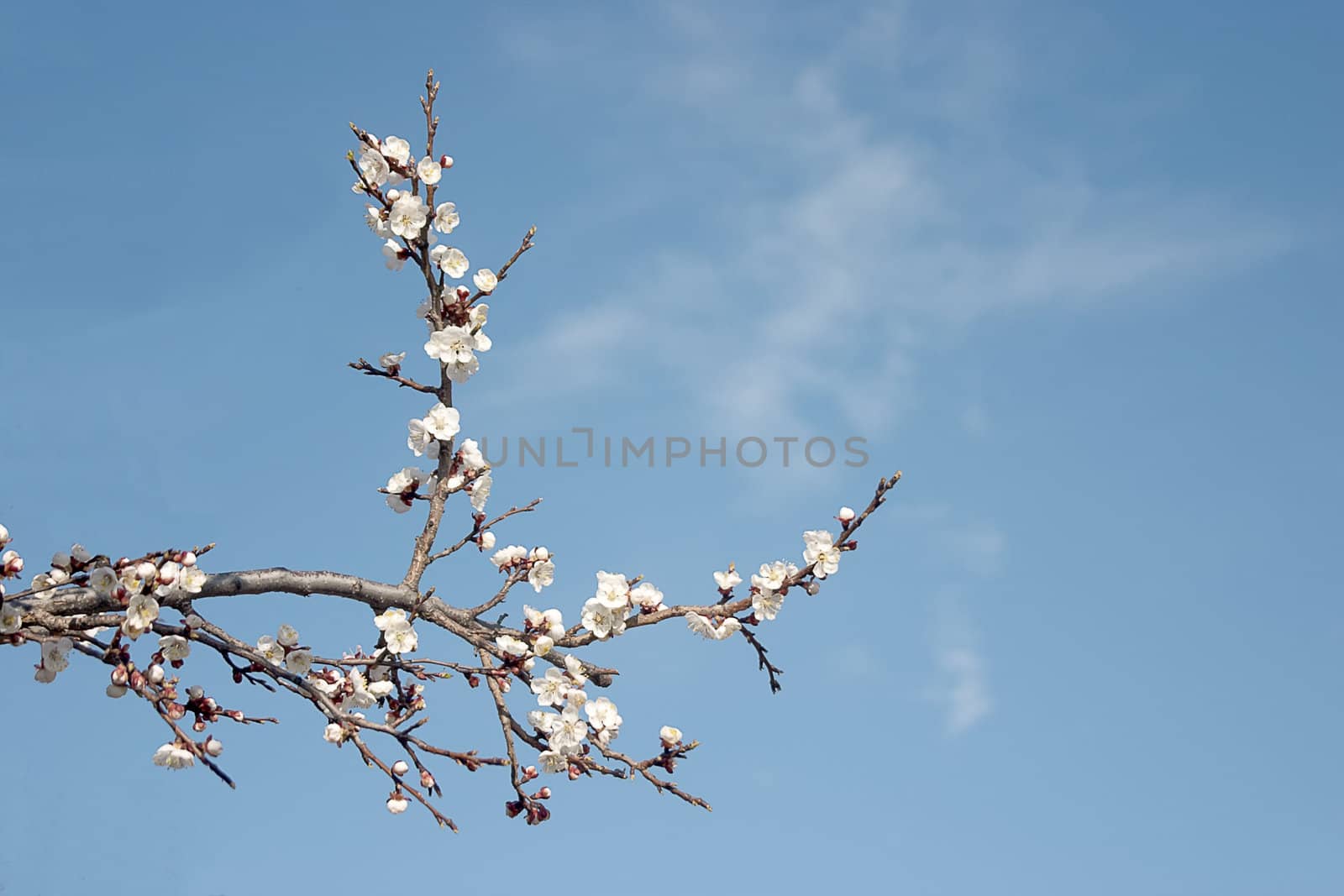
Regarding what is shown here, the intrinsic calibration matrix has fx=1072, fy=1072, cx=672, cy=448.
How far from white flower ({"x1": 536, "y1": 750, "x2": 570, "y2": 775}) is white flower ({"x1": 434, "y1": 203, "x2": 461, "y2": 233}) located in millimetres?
2702

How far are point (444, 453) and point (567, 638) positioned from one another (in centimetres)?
119

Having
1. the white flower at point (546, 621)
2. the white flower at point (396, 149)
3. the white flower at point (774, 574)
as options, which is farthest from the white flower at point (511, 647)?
the white flower at point (396, 149)

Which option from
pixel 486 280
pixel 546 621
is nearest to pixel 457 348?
pixel 486 280

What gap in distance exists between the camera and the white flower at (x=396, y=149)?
18.2 feet

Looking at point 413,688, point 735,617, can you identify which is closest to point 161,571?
point 413,688

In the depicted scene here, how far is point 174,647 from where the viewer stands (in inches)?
180

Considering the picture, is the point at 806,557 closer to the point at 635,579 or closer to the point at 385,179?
the point at 635,579

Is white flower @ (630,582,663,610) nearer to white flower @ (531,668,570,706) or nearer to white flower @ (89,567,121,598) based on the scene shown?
white flower @ (531,668,570,706)

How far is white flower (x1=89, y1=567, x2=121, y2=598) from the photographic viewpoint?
4410 mm

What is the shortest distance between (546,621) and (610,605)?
32 cm

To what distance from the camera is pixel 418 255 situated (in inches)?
221

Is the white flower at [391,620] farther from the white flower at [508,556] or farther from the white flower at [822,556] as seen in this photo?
the white flower at [822,556]

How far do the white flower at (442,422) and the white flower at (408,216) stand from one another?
90 cm

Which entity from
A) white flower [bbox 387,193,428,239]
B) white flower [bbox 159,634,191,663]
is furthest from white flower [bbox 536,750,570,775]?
white flower [bbox 387,193,428,239]
